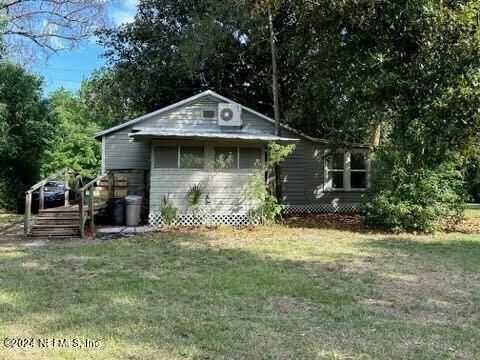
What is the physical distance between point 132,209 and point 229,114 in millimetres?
4751

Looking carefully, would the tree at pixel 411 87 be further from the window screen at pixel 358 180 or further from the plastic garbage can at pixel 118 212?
the plastic garbage can at pixel 118 212

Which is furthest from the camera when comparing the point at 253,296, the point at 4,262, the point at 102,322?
the point at 4,262

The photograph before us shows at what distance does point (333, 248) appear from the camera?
9484 mm

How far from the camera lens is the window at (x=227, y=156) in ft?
43.6

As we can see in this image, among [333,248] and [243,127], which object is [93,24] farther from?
[333,248]

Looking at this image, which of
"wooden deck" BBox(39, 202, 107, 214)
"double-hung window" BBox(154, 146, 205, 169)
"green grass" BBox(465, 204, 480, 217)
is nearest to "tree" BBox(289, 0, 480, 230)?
"double-hung window" BBox(154, 146, 205, 169)

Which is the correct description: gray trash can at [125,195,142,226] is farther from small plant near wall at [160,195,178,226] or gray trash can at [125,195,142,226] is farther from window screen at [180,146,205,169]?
window screen at [180,146,205,169]

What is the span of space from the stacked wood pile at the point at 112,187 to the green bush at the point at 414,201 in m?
7.37

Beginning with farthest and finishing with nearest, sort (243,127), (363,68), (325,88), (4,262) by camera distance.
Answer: (243,127) → (325,88) → (363,68) → (4,262)

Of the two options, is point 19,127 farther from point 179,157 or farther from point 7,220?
point 179,157

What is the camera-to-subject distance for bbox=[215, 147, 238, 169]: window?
13.3m

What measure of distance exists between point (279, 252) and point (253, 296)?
3312mm

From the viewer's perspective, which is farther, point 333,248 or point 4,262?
point 333,248

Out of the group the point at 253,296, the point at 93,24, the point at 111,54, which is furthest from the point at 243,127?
the point at 253,296
